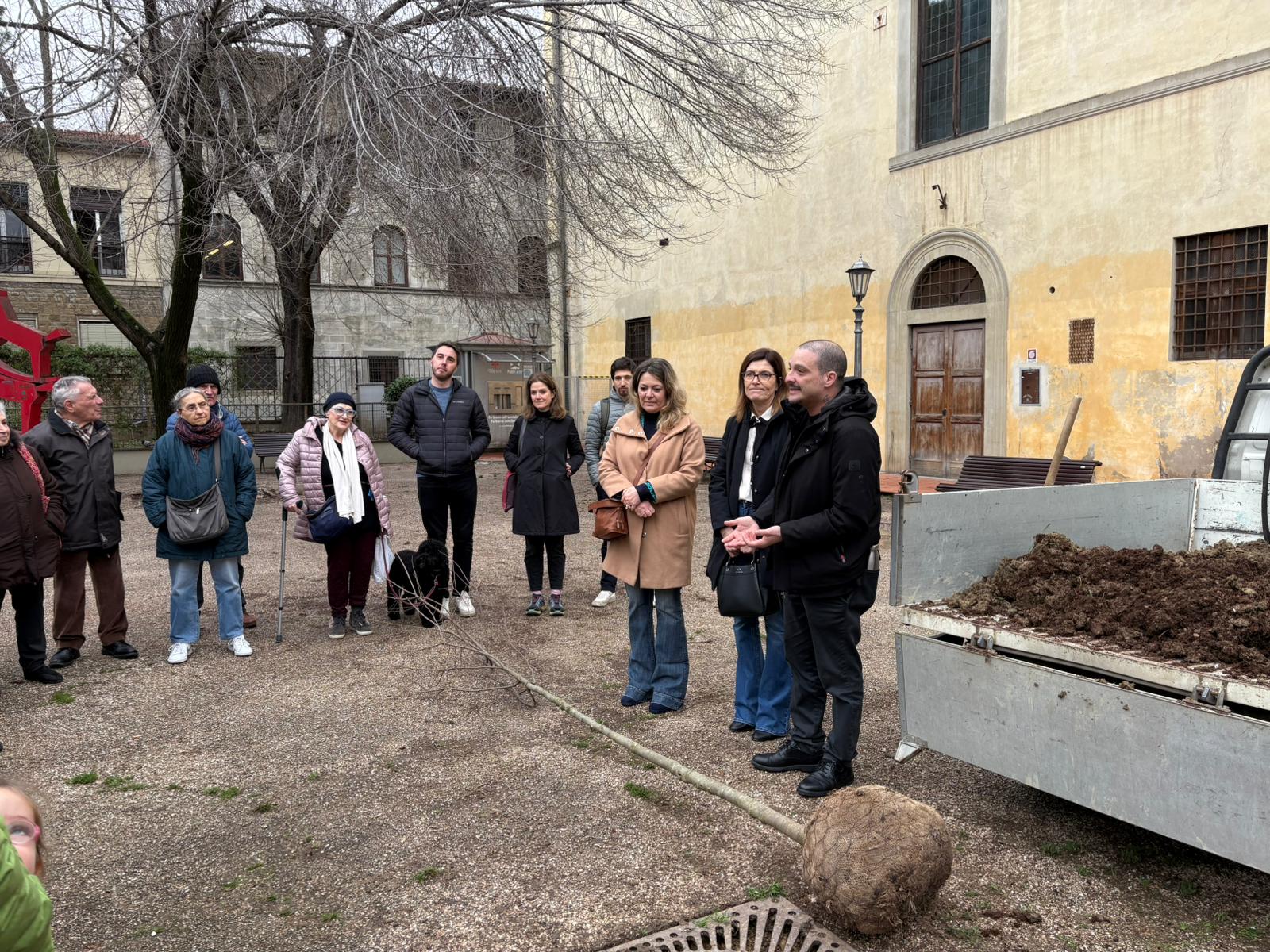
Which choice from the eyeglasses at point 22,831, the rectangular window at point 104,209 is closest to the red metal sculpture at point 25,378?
the rectangular window at point 104,209

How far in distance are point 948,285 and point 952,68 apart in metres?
3.32

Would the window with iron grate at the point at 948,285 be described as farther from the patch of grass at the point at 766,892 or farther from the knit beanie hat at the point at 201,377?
the patch of grass at the point at 766,892

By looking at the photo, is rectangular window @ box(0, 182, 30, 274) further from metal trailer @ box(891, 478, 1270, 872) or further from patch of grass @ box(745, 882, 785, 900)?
patch of grass @ box(745, 882, 785, 900)

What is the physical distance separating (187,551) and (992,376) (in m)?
12.0

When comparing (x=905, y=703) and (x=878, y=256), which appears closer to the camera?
(x=905, y=703)

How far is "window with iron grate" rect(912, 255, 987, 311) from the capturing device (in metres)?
14.9

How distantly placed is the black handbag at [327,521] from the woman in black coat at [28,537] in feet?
4.61

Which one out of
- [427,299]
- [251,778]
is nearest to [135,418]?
[427,299]

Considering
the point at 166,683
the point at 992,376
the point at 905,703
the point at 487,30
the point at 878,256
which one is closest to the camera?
the point at 905,703

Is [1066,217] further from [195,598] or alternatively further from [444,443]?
[195,598]

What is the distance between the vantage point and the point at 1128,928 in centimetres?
285

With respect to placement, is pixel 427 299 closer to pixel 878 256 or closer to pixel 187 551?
pixel 878 256

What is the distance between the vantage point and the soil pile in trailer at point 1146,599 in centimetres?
304

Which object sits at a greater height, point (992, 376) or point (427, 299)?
point (427, 299)
